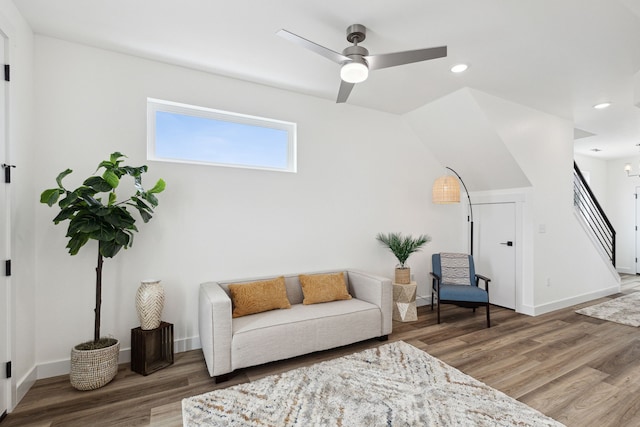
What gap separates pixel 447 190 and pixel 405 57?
8.00ft

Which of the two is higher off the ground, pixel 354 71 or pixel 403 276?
pixel 354 71

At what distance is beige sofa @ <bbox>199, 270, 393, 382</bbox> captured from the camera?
247cm

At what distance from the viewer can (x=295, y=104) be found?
369cm

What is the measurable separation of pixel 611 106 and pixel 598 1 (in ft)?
9.20

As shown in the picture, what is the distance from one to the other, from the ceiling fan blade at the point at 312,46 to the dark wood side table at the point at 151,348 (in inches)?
99.6

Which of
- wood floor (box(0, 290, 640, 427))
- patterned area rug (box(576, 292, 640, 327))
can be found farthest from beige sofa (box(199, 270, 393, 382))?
patterned area rug (box(576, 292, 640, 327))

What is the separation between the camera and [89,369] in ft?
7.72

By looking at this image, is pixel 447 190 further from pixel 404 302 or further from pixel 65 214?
pixel 65 214

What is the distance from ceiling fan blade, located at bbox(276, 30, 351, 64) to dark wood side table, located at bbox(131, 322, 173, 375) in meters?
2.53

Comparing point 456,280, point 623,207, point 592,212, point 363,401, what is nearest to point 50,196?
point 363,401

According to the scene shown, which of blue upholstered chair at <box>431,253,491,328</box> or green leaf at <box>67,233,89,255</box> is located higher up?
green leaf at <box>67,233,89,255</box>

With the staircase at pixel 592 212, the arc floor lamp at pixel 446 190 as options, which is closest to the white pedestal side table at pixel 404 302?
the arc floor lamp at pixel 446 190

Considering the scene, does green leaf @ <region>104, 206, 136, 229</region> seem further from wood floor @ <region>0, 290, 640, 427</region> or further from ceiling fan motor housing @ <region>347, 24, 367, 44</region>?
ceiling fan motor housing @ <region>347, 24, 367, 44</region>

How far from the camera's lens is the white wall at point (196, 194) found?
2.62 meters
